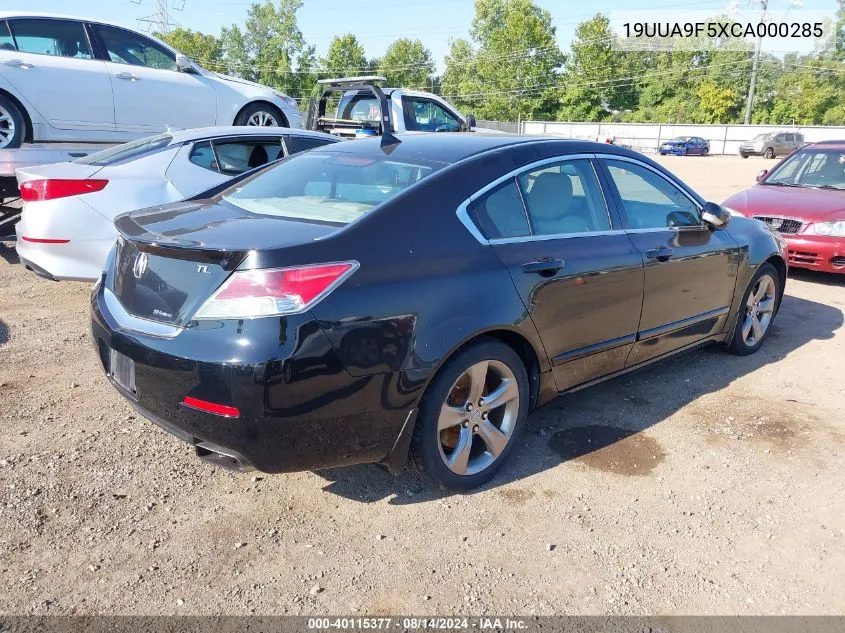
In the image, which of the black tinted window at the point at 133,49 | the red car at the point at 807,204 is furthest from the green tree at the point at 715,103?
the black tinted window at the point at 133,49

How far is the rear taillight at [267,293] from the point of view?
8.49ft

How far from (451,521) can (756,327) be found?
3418mm

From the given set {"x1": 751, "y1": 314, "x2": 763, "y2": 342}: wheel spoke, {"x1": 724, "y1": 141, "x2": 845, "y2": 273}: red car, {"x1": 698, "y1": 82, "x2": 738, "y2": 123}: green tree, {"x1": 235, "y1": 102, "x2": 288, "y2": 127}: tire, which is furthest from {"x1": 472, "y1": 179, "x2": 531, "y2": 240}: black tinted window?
{"x1": 698, "y1": 82, "x2": 738, "y2": 123}: green tree

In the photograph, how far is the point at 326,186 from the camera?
355cm

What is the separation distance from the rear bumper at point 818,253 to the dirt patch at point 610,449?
471 centimetres

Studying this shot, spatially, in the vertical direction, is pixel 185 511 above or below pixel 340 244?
below

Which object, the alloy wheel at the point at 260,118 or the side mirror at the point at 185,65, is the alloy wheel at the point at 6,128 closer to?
the side mirror at the point at 185,65

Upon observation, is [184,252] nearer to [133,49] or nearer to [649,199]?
[649,199]

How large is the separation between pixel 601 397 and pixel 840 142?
6628 mm

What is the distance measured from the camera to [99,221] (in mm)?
5270

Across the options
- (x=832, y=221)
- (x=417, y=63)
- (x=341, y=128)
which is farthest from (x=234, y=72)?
(x=832, y=221)

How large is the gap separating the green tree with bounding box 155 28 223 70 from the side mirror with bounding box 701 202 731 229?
80170mm

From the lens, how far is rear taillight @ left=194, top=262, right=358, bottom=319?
8.49ft

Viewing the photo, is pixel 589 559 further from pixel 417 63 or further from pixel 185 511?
pixel 417 63
